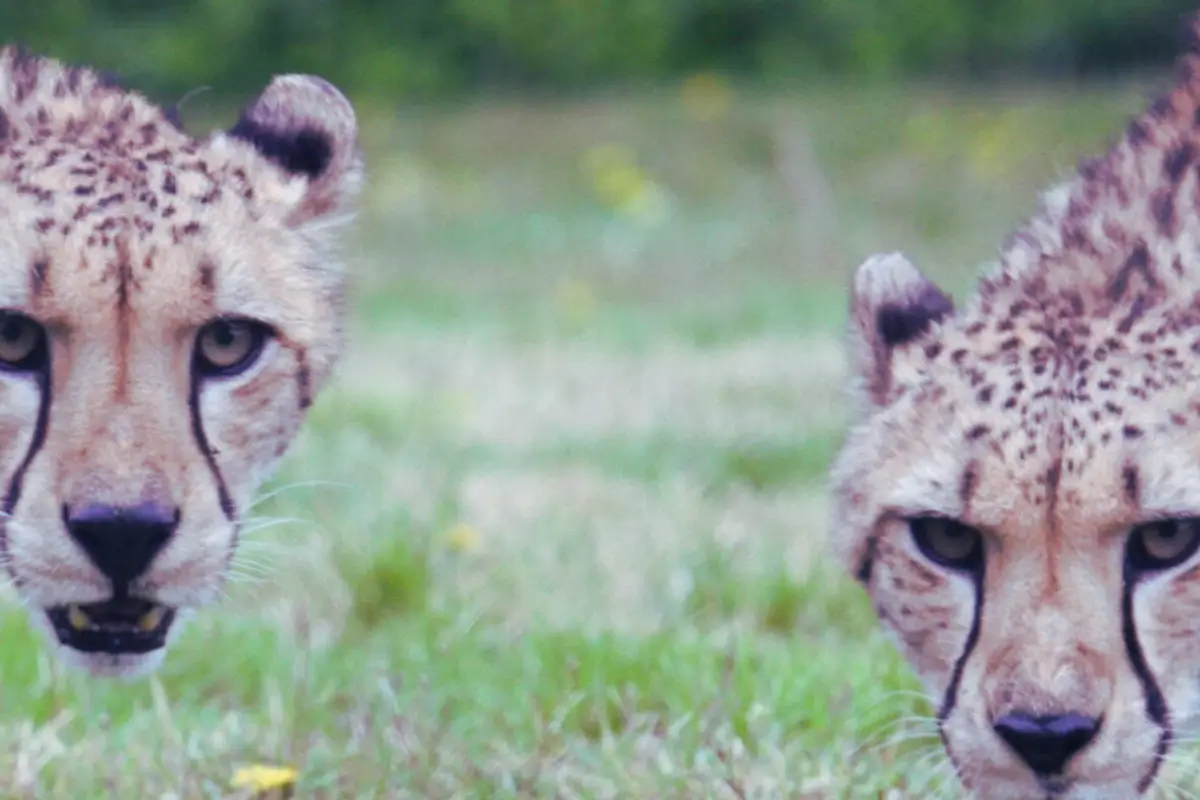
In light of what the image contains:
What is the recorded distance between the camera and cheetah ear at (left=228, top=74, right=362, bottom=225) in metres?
3.71

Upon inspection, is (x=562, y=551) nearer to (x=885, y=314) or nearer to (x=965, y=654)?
(x=885, y=314)

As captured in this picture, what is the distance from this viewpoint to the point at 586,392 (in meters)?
8.37

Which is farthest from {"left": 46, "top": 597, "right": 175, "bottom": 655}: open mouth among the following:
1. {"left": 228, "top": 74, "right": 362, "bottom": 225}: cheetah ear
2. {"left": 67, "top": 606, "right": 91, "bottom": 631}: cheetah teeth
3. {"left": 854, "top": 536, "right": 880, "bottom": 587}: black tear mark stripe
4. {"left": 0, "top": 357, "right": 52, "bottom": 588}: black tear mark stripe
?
{"left": 854, "top": 536, "right": 880, "bottom": 587}: black tear mark stripe

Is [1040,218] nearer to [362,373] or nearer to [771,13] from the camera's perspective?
[362,373]

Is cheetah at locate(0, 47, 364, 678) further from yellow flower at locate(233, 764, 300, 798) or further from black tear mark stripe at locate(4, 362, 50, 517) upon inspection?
yellow flower at locate(233, 764, 300, 798)

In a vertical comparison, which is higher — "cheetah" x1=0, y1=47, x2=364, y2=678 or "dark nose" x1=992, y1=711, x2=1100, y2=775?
"cheetah" x1=0, y1=47, x2=364, y2=678

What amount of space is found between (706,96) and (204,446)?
13583 mm

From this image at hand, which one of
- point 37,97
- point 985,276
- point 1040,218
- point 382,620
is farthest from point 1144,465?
point 382,620

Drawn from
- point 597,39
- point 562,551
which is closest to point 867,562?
point 562,551

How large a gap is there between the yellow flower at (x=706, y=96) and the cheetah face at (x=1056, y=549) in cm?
1269

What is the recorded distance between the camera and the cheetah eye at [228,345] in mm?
3322

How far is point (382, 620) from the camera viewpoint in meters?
5.10

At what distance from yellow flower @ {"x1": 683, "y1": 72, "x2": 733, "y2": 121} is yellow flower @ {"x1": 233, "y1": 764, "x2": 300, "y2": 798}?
12.4m

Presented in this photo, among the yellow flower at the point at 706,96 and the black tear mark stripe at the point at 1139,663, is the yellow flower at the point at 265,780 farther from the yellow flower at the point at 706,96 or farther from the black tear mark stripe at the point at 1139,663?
the yellow flower at the point at 706,96
